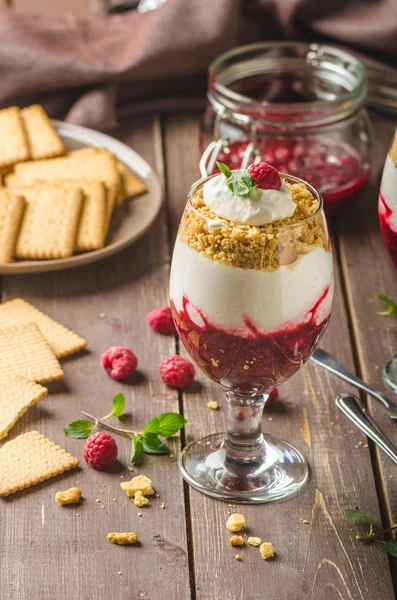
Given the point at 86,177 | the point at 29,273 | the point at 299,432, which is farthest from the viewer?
the point at 86,177

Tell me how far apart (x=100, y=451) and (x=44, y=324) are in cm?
42

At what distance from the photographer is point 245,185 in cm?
115

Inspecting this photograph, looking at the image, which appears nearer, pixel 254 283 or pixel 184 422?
pixel 254 283

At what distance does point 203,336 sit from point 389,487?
407mm

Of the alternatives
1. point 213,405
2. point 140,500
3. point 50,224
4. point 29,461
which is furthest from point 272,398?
point 50,224

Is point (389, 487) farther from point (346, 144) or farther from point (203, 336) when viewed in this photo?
point (346, 144)

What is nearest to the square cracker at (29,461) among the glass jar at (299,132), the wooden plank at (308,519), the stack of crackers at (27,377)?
the stack of crackers at (27,377)

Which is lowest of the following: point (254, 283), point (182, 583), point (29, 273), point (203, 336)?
point (29, 273)

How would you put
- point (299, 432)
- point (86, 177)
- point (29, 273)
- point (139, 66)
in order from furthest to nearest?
1. point (139, 66)
2. point (86, 177)
3. point (29, 273)
4. point (299, 432)

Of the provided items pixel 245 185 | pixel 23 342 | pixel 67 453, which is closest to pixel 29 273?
pixel 23 342

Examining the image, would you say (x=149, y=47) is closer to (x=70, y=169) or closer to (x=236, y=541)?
(x=70, y=169)

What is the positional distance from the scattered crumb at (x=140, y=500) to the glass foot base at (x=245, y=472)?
8cm

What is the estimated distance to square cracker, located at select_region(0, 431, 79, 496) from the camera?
4.35 feet

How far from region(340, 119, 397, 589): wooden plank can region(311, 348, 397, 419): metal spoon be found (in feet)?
0.05
